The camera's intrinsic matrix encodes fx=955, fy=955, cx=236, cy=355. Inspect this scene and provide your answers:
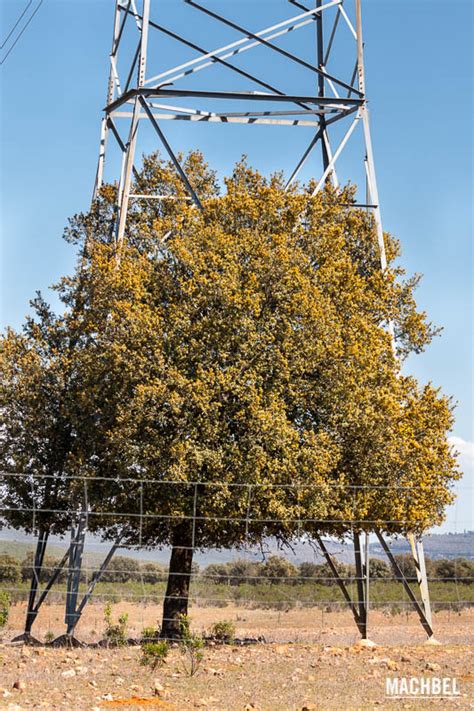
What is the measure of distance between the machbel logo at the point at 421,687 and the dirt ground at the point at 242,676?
0.47 feet

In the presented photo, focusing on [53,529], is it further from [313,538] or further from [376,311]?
[376,311]

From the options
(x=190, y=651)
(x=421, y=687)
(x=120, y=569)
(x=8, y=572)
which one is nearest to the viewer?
(x=421, y=687)

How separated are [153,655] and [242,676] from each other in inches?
54.6

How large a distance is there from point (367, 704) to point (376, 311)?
12.6m

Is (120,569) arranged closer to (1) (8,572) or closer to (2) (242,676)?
(1) (8,572)

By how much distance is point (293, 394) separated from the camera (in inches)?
777

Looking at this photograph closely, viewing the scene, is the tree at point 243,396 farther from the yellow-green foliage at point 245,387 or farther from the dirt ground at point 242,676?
the dirt ground at point 242,676

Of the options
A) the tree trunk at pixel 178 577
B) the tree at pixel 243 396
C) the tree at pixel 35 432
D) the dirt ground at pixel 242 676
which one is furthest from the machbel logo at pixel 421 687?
the tree at pixel 35 432

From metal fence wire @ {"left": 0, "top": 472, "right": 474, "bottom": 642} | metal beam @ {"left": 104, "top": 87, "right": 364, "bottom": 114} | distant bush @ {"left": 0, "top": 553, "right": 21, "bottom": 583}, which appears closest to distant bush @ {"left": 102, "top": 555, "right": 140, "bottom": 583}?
distant bush @ {"left": 0, "top": 553, "right": 21, "bottom": 583}

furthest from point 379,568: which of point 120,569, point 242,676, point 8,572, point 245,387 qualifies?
point 242,676

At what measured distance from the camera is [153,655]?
47.0 feet

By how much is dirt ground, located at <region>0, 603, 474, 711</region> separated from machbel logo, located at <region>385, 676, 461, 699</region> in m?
0.14

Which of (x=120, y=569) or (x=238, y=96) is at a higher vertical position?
(x=238, y=96)

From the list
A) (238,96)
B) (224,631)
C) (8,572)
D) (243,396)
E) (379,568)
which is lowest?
(224,631)
